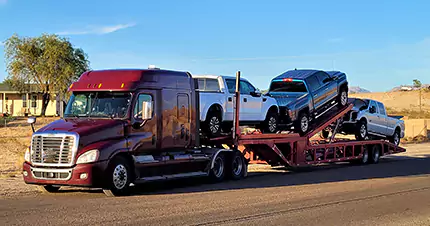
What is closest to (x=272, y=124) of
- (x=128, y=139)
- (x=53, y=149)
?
(x=128, y=139)

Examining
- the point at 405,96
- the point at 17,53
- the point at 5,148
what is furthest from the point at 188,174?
the point at 405,96

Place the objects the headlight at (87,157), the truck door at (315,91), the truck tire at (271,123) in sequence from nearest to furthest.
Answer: the headlight at (87,157) < the truck tire at (271,123) < the truck door at (315,91)

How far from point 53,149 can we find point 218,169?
5086 millimetres

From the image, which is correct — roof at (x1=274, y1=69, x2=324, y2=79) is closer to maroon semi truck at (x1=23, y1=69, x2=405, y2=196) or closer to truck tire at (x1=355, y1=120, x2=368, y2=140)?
maroon semi truck at (x1=23, y1=69, x2=405, y2=196)

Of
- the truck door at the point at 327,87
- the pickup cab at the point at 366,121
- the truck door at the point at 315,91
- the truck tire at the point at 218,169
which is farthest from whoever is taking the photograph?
the pickup cab at the point at 366,121

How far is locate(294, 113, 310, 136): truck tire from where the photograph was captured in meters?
18.6

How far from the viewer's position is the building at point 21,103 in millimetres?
59812

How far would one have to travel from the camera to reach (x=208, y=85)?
15711 millimetres

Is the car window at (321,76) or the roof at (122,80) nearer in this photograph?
the roof at (122,80)

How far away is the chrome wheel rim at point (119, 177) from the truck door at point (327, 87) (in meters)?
9.31

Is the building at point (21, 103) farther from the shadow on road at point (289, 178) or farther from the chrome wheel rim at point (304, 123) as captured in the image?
the chrome wheel rim at point (304, 123)

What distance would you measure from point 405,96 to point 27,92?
238ft

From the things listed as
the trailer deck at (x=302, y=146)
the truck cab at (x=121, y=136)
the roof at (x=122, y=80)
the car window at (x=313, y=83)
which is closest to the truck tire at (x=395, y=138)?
the trailer deck at (x=302, y=146)

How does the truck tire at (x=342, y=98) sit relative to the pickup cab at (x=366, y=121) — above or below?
above
